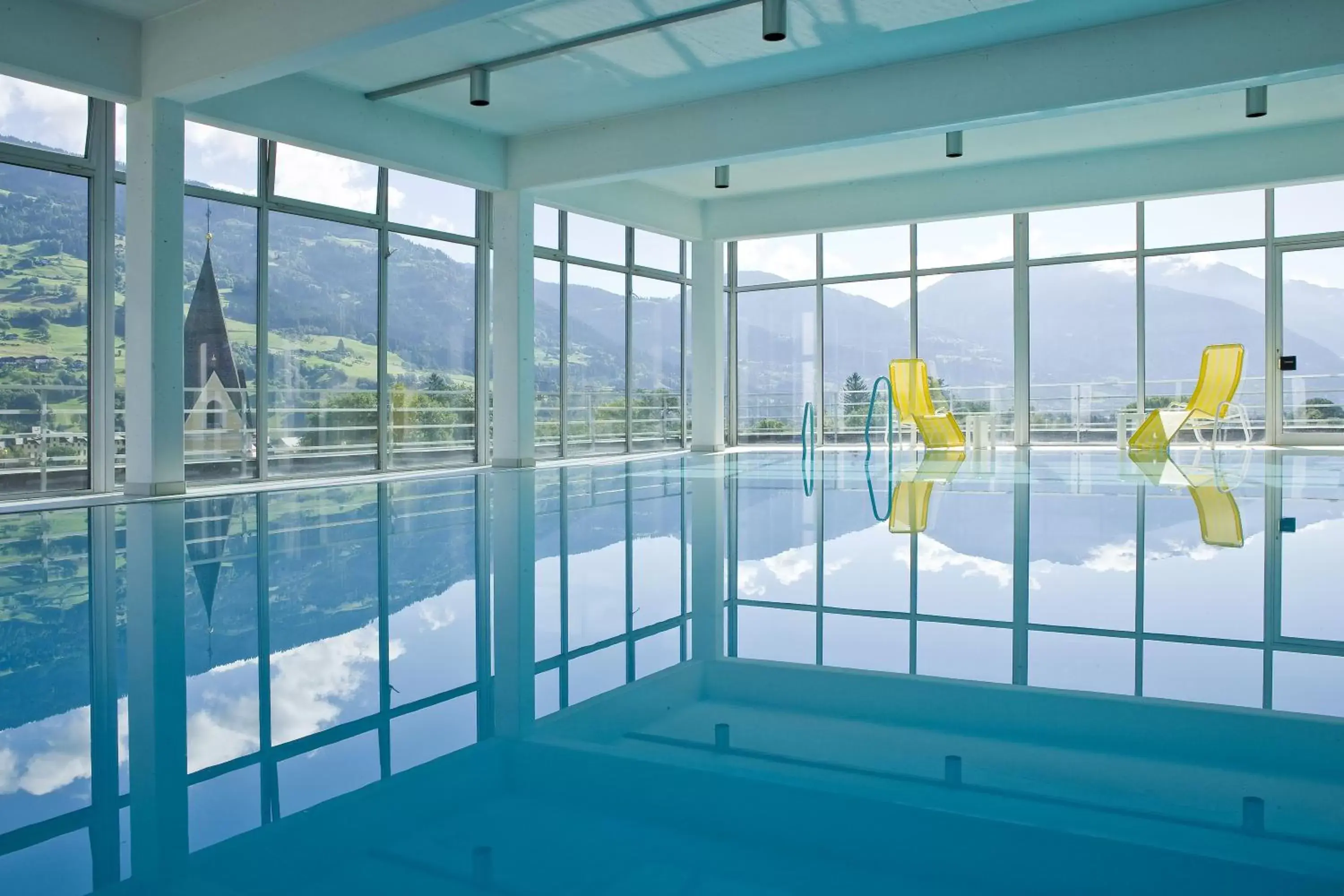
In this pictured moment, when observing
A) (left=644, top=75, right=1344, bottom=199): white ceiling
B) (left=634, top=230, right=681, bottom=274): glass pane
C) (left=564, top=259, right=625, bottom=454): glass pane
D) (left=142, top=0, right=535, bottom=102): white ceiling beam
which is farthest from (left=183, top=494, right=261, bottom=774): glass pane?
(left=634, top=230, right=681, bottom=274): glass pane

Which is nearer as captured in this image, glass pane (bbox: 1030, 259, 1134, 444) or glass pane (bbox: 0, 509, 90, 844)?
glass pane (bbox: 0, 509, 90, 844)

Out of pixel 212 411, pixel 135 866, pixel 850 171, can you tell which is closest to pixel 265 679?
pixel 135 866

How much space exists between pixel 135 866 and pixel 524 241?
24.1 feet

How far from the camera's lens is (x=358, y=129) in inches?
255

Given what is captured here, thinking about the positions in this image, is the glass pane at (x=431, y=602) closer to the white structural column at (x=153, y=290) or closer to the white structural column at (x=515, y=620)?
the white structural column at (x=515, y=620)

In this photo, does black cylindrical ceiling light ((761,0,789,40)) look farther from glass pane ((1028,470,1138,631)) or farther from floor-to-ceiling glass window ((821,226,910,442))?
floor-to-ceiling glass window ((821,226,910,442))

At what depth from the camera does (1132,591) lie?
2141 millimetres

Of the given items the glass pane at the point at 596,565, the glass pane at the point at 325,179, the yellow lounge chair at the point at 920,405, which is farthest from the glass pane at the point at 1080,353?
the glass pane at the point at 596,565

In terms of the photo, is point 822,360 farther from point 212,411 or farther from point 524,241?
point 212,411

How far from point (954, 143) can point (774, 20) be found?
3.01m

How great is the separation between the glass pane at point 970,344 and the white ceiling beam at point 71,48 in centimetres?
800

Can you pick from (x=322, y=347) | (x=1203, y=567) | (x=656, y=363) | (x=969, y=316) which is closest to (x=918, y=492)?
(x=1203, y=567)

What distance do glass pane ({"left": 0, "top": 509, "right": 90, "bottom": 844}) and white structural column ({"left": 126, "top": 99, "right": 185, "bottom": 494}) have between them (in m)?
2.42

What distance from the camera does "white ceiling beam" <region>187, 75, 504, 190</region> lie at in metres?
5.71
